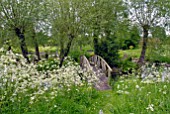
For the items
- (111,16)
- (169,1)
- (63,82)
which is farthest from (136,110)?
(169,1)

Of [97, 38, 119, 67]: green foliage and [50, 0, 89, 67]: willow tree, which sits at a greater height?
[50, 0, 89, 67]: willow tree

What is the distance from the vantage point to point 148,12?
9680 millimetres

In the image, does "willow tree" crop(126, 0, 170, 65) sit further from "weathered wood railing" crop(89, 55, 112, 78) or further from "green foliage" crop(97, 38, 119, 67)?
"weathered wood railing" crop(89, 55, 112, 78)

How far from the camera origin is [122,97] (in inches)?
230

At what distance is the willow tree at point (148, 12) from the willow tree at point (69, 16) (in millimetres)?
3580

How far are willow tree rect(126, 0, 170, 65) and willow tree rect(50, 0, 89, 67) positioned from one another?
141 inches

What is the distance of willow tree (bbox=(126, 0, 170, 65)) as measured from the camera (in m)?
9.23

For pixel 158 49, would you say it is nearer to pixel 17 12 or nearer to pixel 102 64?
pixel 102 64

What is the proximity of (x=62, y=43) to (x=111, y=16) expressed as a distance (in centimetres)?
212

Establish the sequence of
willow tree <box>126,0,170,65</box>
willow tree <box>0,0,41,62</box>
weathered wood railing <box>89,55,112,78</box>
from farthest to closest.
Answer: willow tree <box>126,0,170,65</box>, weathered wood railing <box>89,55,112,78</box>, willow tree <box>0,0,41,62</box>

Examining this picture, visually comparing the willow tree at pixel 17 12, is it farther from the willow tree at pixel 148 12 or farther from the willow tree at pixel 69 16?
the willow tree at pixel 148 12

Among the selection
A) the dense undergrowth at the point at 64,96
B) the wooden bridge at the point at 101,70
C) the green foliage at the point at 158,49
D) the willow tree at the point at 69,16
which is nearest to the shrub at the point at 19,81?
the dense undergrowth at the point at 64,96

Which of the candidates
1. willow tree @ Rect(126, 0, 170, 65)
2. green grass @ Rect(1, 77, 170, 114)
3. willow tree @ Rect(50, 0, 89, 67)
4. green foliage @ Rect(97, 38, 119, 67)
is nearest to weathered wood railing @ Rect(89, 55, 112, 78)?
green foliage @ Rect(97, 38, 119, 67)

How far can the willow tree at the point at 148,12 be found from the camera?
9234 mm
